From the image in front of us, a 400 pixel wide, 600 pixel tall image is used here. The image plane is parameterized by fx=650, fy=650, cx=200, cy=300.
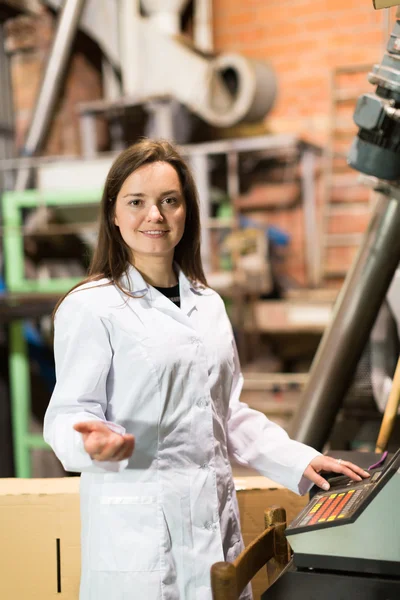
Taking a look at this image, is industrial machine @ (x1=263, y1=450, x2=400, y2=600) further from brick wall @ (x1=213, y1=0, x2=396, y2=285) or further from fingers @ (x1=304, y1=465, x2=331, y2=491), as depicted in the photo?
brick wall @ (x1=213, y1=0, x2=396, y2=285)

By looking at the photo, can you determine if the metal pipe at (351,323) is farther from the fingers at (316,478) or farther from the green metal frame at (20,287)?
the green metal frame at (20,287)

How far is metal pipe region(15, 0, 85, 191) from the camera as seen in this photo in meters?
4.16

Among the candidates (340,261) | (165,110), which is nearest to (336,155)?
(340,261)

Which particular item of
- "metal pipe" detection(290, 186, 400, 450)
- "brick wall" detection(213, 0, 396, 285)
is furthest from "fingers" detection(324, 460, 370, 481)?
"brick wall" detection(213, 0, 396, 285)

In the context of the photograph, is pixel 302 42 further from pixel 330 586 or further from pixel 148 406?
pixel 330 586

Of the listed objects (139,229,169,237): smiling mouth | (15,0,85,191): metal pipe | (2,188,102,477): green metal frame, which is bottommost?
(2,188,102,477): green metal frame

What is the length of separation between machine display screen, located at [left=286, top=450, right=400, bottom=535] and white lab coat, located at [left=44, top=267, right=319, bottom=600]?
0.18m

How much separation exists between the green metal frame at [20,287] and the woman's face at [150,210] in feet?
6.96

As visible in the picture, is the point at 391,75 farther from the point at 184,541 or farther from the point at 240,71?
Answer: the point at 240,71

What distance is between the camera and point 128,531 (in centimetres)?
97

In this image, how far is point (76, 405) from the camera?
0.94 meters

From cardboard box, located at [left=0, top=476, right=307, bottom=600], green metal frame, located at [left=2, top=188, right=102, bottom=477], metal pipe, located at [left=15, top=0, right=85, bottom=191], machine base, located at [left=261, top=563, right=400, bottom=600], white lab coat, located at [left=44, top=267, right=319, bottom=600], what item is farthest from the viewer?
metal pipe, located at [left=15, top=0, right=85, bottom=191]

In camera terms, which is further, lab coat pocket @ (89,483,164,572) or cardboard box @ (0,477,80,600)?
cardboard box @ (0,477,80,600)

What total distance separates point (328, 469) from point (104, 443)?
0.44 metres
